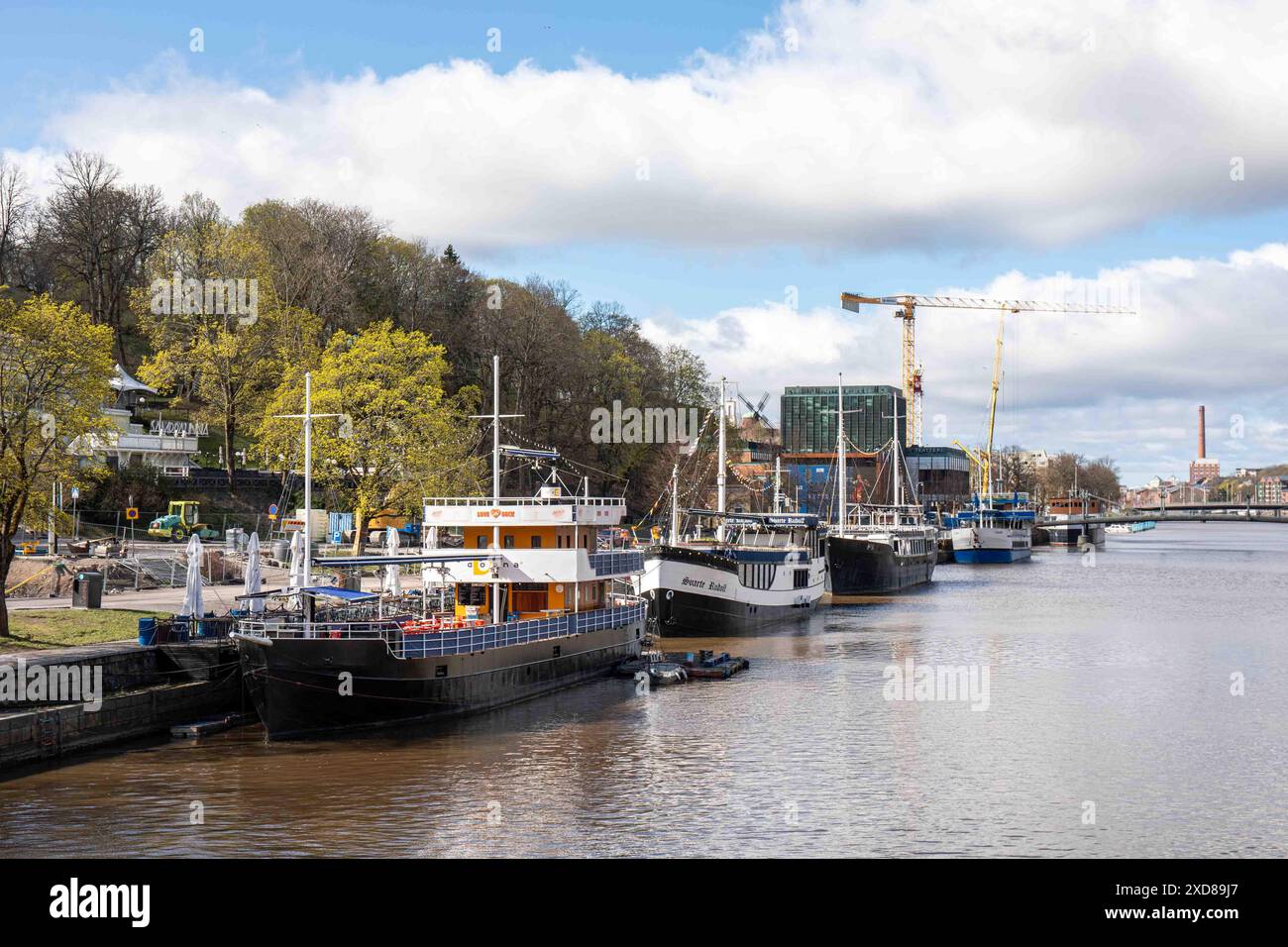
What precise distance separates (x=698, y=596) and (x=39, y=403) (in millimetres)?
33941

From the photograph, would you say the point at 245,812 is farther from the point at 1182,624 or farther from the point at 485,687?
the point at 1182,624

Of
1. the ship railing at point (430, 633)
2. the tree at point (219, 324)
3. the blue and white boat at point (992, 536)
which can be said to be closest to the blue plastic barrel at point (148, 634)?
the ship railing at point (430, 633)

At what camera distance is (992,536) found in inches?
6033

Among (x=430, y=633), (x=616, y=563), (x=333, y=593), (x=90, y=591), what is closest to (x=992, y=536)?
(x=616, y=563)

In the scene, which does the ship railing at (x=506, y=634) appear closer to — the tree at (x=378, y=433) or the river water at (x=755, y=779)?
the river water at (x=755, y=779)

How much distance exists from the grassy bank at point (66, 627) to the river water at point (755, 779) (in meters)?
6.63

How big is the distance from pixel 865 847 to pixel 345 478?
5334 cm

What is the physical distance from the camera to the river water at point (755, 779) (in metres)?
25.5

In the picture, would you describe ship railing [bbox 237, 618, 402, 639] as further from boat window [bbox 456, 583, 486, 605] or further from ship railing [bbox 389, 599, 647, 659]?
boat window [bbox 456, 583, 486, 605]

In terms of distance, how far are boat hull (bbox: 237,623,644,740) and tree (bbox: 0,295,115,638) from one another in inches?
396

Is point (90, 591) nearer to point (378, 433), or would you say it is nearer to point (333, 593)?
point (333, 593)

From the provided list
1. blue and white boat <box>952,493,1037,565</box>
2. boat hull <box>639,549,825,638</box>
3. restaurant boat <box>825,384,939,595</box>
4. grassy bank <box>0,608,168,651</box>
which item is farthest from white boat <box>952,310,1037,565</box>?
grassy bank <box>0,608,168,651</box>

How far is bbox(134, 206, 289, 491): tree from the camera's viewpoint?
8650 centimetres
